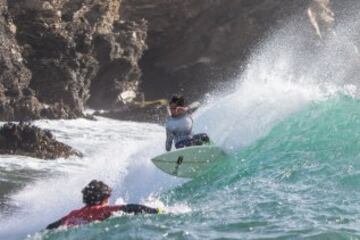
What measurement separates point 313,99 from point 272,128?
5.34 feet

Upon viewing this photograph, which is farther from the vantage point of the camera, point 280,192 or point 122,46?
point 122,46

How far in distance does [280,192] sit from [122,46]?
85.0 feet

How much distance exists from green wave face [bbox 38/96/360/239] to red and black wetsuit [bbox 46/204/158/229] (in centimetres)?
16

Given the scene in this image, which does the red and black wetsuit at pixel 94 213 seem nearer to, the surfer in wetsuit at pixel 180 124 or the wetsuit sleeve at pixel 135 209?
the wetsuit sleeve at pixel 135 209

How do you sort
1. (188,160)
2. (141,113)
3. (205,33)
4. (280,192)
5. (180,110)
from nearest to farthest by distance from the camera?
1. (280,192)
2. (188,160)
3. (180,110)
4. (141,113)
5. (205,33)

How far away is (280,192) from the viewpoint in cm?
1135

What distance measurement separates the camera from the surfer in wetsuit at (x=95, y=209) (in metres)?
9.49

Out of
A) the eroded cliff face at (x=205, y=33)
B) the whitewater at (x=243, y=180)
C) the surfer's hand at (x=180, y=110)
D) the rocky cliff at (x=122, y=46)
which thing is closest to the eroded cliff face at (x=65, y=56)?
the rocky cliff at (x=122, y=46)

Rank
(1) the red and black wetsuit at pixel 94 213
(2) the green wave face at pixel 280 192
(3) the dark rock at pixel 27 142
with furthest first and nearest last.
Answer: (3) the dark rock at pixel 27 142 → (1) the red and black wetsuit at pixel 94 213 → (2) the green wave face at pixel 280 192

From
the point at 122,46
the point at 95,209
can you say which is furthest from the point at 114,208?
the point at 122,46

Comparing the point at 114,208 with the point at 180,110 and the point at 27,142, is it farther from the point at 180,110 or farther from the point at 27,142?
the point at 27,142

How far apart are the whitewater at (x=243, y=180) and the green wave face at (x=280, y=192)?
0.7 inches

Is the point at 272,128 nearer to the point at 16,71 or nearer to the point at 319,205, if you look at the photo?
the point at 319,205

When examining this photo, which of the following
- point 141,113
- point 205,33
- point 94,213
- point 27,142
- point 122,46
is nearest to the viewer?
point 94,213
